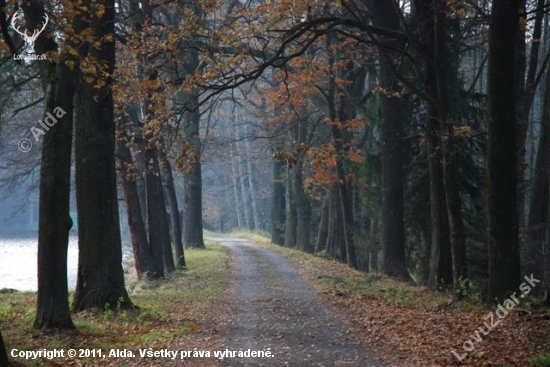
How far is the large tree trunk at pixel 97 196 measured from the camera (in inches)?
555

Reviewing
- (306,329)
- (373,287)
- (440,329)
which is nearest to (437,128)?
(373,287)

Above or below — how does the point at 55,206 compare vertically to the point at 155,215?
above

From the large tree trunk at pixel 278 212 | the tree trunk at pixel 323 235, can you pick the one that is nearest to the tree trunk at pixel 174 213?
the tree trunk at pixel 323 235

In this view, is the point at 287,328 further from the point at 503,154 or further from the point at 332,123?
the point at 332,123

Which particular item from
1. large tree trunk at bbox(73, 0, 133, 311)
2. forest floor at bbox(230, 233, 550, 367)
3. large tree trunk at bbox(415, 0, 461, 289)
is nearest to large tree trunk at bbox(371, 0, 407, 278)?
large tree trunk at bbox(415, 0, 461, 289)

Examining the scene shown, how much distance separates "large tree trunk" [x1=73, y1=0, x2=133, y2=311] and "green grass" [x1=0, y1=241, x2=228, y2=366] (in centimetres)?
60

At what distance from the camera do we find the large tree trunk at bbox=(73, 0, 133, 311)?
14102mm

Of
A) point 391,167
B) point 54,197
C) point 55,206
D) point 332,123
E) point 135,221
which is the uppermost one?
point 332,123

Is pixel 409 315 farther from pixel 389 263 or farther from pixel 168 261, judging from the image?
pixel 168 261

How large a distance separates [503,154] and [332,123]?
1515 centimetres

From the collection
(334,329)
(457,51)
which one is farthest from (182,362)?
(457,51)

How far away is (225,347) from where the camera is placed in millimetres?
10633

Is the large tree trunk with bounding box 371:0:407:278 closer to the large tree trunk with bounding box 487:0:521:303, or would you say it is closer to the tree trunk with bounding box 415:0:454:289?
the tree trunk with bounding box 415:0:454:289

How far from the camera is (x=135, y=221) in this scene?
23141mm
